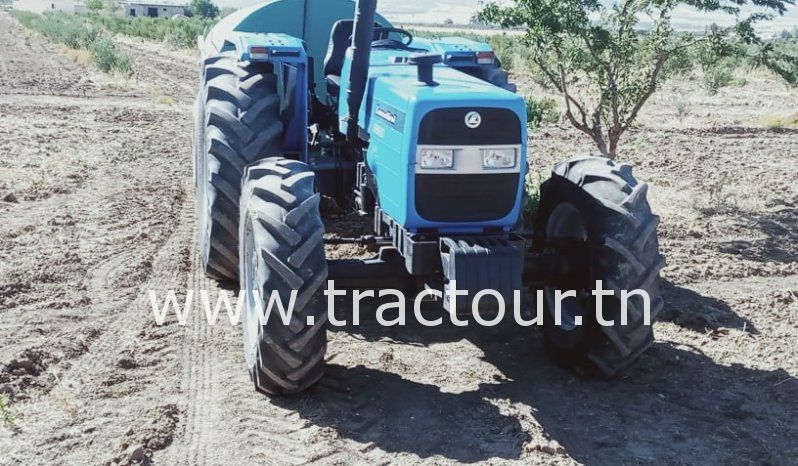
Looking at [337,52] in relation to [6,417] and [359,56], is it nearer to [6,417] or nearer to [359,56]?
[359,56]

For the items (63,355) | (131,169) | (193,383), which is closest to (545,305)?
(193,383)

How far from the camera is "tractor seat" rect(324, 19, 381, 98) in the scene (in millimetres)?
7023

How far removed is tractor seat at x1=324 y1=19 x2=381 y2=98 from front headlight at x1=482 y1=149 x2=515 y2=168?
2.10 meters

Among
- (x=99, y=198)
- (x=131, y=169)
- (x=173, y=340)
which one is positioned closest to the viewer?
(x=173, y=340)

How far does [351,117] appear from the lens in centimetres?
629

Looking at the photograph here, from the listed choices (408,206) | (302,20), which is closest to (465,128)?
(408,206)

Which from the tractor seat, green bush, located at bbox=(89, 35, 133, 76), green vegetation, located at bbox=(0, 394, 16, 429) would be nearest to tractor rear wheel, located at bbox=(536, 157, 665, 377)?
the tractor seat

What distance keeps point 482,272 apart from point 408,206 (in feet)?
2.09

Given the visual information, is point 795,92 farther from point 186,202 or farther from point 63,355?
point 63,355

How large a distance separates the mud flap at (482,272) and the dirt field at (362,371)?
0.67 meters

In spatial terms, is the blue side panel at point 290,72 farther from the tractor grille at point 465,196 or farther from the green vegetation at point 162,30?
the green vegetation at point 162,30

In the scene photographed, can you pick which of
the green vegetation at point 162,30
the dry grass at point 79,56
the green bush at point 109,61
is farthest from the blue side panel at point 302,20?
the green vegetation at point 162,30

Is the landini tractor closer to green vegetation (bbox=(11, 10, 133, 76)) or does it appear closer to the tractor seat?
the tractor seat

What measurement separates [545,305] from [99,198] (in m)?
5.36
